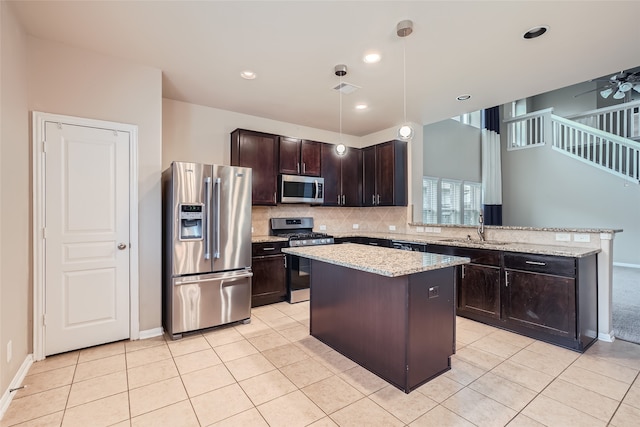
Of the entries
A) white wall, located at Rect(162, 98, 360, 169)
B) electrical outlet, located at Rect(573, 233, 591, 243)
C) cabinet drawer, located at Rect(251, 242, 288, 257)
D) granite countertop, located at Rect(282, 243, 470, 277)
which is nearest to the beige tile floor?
granite countertop, located at Rect(282, 243, 470, 277)

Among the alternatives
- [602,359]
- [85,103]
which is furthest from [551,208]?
[85,103]

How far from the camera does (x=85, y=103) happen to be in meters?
2.75

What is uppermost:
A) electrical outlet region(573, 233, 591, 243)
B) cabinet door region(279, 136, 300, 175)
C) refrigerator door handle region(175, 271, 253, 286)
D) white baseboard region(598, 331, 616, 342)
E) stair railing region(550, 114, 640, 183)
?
stair railing region(550, 114, 640, 183)

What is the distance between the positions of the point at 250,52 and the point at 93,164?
1.80 metres

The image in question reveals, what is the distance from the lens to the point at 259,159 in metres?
4.31

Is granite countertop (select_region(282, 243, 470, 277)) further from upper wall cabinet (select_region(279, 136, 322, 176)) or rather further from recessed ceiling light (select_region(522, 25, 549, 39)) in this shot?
upper wall cabinet (select_region(279, 136, 322, 176))

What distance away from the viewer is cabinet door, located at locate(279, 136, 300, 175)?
177 inches

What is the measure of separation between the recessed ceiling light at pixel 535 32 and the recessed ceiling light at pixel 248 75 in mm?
2521

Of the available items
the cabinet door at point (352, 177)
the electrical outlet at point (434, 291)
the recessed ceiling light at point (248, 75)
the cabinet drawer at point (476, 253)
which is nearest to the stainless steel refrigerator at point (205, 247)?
the recessed ceiling light at point (248, 75)

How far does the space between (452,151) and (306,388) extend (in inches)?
267

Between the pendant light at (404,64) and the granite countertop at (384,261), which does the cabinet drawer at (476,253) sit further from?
the pendant light at (404,64)

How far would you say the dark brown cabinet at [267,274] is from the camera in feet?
12.9

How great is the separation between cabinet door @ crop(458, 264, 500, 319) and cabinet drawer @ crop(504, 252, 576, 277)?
0.18 metres

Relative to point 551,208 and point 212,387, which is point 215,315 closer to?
point 212,387
